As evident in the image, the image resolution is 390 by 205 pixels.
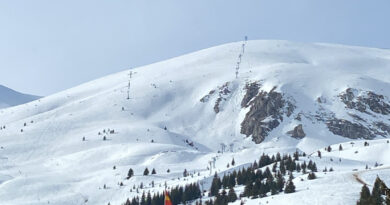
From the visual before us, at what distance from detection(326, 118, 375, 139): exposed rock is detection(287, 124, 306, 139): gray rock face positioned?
9.81 meters

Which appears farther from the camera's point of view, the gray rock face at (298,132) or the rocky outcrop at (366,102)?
the rocky outcrop at (366,102)

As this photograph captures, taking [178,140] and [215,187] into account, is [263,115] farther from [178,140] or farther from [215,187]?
[215,187]

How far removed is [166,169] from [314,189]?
206ft

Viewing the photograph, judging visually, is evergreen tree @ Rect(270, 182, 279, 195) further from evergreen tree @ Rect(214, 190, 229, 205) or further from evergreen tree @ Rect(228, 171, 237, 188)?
evergreen tree @ Rect(228, 171, 237, 188)

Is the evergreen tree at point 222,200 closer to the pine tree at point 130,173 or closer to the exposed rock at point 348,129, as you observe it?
the pine tree at point 130,173

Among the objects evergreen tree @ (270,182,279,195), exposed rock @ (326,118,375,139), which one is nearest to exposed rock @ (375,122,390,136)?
exposed rock @ (326,118,375,139)

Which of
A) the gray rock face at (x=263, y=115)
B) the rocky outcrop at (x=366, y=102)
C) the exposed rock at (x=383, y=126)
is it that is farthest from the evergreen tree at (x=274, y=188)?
the rocky outcrop at (x=366, y=102)

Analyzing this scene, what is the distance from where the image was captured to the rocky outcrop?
18825 centimetres

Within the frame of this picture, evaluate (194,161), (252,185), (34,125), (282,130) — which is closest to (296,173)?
(252,185)

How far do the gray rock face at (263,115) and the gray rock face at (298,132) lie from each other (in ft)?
26.3

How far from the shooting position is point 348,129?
175 meters

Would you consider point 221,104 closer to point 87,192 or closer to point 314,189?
point 87,192

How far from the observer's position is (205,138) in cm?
17475

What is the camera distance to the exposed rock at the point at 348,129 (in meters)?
Answer: 173
